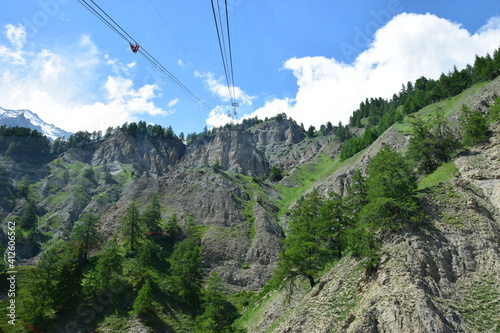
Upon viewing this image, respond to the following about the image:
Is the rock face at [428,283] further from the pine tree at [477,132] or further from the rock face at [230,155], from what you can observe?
the rock face at [230,155]

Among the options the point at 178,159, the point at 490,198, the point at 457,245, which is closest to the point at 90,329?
the point at 457,245

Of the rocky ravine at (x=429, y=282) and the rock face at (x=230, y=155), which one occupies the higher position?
the rock face at (x=230, y=155)

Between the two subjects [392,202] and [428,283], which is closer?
[428,283]

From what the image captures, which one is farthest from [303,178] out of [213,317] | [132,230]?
[213,317]

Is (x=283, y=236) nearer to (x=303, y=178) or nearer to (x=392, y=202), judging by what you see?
(x=392, y=202)

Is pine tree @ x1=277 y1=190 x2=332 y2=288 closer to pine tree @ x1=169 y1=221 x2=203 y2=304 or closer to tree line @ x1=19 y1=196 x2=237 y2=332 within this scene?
tree line @ x1=19 y1=196 x2=237 y2=332

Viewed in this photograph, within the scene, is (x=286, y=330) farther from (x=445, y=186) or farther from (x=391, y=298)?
(x=445, y=186)

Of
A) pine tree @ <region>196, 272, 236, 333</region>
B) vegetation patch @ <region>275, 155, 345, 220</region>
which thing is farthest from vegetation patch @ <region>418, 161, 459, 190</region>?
vegetation patch @ <region>275, 155, 345, 220</region>

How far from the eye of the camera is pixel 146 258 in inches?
2125

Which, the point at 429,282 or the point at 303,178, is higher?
the point at 303,178

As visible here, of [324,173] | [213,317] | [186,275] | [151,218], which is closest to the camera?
[213,317]

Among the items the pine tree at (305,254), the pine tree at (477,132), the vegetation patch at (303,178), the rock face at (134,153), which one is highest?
the rock face at (134,153)

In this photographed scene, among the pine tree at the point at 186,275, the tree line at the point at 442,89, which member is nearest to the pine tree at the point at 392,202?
the pine tree at the point at 186,275

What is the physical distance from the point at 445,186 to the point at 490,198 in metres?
4.36
